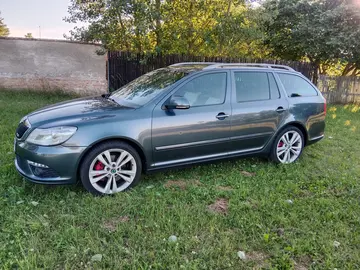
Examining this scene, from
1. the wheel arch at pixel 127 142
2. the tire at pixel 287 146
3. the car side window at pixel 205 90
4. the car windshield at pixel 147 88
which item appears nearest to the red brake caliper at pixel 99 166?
the wheel arch at pixel 127 142

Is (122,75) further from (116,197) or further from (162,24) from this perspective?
(116,197)

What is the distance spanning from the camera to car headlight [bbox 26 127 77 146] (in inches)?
121

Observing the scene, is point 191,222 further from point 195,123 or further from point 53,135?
point 53,135

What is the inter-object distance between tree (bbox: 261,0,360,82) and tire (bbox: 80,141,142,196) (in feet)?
28.7

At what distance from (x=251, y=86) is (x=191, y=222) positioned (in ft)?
7.50

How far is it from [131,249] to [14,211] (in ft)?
4.36

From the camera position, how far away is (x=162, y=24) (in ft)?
30.4

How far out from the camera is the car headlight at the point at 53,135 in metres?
3.07

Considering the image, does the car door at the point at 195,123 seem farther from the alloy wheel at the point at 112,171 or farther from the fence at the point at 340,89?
the fence at the point at 340,89

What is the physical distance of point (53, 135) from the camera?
308cm

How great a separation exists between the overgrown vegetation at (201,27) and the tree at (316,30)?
0.12 ft

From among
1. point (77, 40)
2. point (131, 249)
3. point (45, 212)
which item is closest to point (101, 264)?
point (131, 249)

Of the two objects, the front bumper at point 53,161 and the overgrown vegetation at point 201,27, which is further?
the overgrown vegetation at point 201,27

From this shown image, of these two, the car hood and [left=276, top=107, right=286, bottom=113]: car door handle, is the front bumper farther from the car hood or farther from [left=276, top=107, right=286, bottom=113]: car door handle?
[left=276, top=107, right=286, bottom=113]: car door handle
